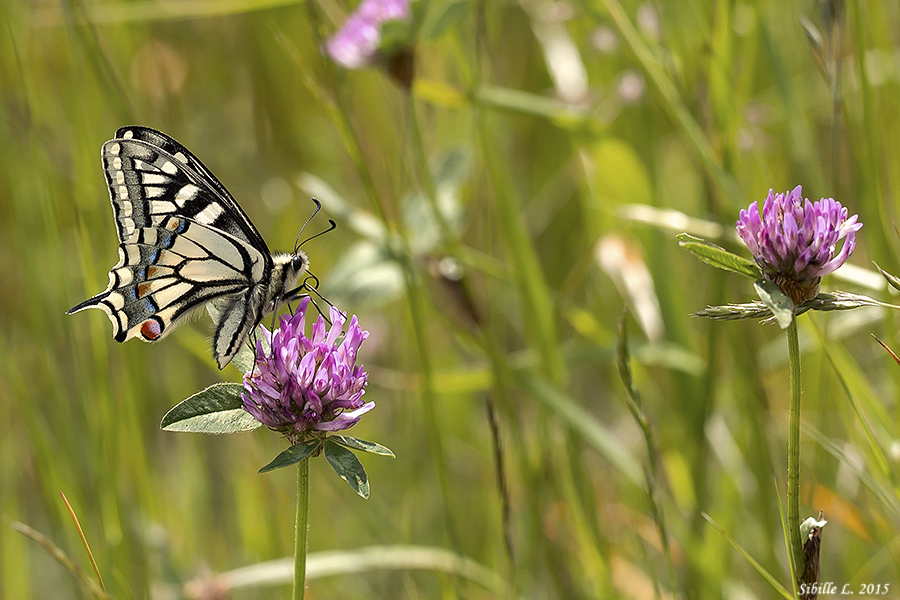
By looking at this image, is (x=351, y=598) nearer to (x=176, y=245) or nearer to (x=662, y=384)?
(x=176, y=245)

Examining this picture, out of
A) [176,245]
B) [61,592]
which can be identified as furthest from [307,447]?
[61,592]

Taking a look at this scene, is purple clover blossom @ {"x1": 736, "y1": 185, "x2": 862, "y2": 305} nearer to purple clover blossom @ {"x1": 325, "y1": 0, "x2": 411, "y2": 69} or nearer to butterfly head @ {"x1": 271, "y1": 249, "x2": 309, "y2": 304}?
butterfly head @ {"x1": 271, "y1": 249, "x2": 309, "y2": 304}

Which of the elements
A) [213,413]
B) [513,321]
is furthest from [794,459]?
[513,321]

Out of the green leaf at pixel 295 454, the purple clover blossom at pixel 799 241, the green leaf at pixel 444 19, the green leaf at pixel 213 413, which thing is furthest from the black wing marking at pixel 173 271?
the purple clover blossom at pixel 799 241

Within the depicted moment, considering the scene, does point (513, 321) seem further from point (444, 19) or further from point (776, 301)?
point (776, 301)

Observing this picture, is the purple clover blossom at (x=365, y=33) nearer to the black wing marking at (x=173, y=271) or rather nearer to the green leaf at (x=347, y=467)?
the black wing marking at (x=173, y=271)

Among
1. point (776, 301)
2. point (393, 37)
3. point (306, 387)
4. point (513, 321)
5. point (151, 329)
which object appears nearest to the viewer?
point (776, 301)
